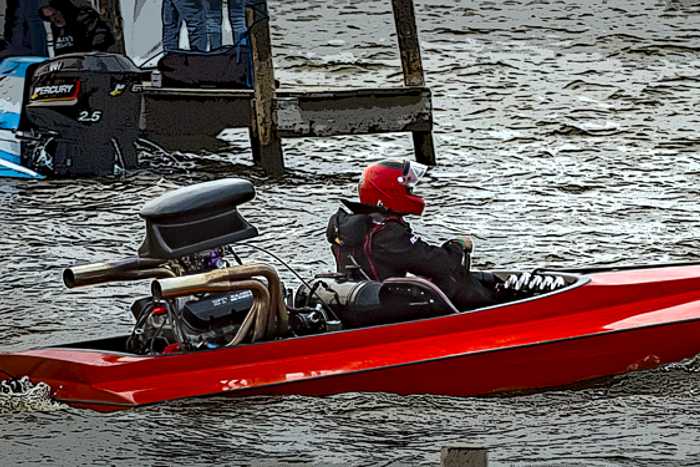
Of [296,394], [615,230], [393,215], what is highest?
[393,215]

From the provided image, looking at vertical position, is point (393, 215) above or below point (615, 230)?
above

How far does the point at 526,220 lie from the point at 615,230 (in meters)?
0.70

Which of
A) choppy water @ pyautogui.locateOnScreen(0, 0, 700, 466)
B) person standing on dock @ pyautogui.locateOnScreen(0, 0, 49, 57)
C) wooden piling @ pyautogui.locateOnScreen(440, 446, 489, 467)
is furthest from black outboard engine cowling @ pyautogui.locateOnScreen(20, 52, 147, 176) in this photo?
wooden piling @ pyautogui.locateOnScreen(440, 446, 489, 467)

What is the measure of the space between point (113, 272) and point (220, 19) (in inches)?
245

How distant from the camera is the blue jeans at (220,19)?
1283cm

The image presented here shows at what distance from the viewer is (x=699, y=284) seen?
7.39 metres

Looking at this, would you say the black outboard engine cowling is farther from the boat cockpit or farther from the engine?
the engine

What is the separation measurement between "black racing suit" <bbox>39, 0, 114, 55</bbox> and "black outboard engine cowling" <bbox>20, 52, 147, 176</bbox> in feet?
1.89

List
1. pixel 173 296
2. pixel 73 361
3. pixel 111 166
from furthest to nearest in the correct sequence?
pixel 111 166
pixel 73 361
pixel 173 296

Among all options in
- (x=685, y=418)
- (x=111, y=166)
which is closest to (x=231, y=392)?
(x=685, y=418)

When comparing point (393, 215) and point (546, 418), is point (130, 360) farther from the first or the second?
point (546, 418)

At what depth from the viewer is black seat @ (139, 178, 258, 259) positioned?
268 inches

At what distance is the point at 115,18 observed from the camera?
539 inches

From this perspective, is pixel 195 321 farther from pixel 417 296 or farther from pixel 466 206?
pixel 466 206
